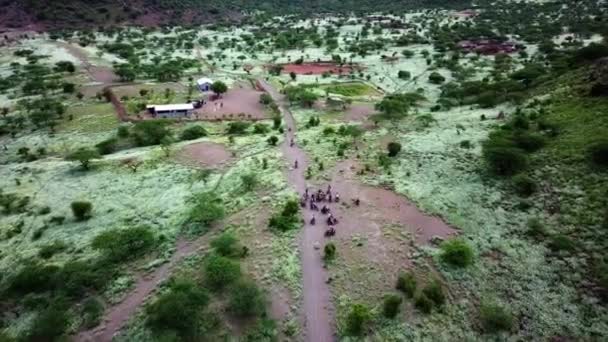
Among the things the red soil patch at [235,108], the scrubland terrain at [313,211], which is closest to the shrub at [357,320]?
the scrubland terrain at [313,211]

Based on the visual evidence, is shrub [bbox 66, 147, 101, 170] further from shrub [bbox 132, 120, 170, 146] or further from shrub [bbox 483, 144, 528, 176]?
shrub [bbox 483, 144, 528, 176]

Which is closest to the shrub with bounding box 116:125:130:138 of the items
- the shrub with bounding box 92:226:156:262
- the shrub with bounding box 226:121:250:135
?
the shrub with bounding box 226:121:250:135

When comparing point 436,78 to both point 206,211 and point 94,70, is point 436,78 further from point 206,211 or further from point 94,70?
point 94,70

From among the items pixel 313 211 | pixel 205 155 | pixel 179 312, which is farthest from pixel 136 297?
pixel 205 155

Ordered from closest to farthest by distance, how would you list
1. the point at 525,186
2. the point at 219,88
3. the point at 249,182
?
the point at 525,186 < the point at 249,182 < the point at 219,88

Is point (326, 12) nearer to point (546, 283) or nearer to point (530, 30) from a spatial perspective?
point (530, 30)

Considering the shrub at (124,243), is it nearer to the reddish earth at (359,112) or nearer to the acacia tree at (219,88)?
the reddish earth at (359,112)
